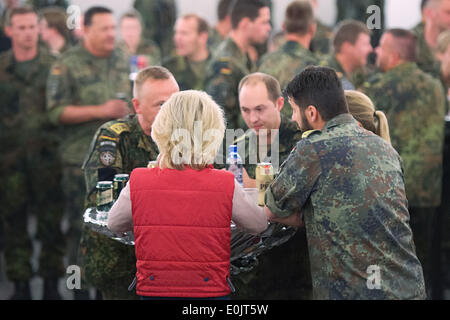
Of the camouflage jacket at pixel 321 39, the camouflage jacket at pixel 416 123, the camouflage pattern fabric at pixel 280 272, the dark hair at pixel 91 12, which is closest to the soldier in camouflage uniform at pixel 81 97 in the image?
the dark hair at pixel 91 12

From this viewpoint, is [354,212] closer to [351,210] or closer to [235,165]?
[351,210]

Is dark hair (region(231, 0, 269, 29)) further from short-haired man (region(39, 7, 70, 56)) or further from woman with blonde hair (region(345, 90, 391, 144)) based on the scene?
woman with blonde hair (region(345, 90, 391, 144))

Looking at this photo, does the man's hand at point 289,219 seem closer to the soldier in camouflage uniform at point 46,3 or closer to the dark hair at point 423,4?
the dark hair at point 423,4

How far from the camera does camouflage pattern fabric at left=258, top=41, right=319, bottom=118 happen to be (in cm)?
476

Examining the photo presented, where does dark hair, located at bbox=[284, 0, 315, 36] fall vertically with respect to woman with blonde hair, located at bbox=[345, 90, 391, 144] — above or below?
above

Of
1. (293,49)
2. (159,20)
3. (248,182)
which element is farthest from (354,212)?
(159,20)

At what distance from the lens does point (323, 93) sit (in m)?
2.43

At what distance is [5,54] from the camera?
16.3ft

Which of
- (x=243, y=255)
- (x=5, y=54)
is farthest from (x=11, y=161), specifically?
(x=243, y=255)

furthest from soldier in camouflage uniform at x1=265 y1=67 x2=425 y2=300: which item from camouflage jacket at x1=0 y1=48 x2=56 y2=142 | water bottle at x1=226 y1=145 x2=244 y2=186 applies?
camouflage jacket at x1=0 y1=48 x2=56 y2=142

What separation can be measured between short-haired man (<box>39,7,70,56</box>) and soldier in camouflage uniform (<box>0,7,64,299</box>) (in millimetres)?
1295

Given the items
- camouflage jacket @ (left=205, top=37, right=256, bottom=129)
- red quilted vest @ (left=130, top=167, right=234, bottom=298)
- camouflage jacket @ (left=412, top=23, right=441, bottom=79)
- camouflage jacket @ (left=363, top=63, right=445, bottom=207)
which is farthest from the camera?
camouflage jacket @ (left=412, top=23, right=441, bottom=79)

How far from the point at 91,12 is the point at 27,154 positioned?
1266 mm
